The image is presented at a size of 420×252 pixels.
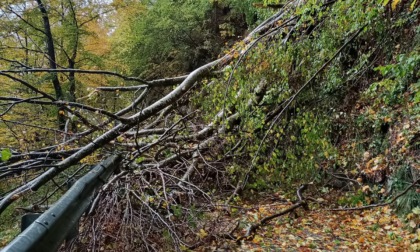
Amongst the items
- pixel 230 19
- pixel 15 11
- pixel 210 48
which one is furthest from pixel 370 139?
pixel 15 11

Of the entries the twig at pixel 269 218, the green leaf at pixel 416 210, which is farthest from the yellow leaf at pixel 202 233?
the green leaf at pixel 416 210

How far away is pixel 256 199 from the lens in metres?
6.14

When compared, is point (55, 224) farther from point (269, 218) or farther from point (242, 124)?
point (269, 218)

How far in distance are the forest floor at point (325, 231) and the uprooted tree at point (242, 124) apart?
329 mm

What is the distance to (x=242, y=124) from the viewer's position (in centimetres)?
461

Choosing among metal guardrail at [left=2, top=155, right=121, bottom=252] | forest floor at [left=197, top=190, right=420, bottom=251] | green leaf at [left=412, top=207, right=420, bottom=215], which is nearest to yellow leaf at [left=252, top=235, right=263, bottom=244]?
forest floor at [left=197, top=190, right=420, bottom=251]

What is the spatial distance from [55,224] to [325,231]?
4656mm

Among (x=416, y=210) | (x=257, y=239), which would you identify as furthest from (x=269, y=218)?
(x=416, y=210)

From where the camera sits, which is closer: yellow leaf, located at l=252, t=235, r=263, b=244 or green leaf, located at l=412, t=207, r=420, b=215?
yellow leaf, located at l=252, t=235, r=263, b=244

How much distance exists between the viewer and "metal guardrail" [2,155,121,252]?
0.78 m

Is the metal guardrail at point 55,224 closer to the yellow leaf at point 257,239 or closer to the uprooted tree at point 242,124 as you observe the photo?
the uprooted tree at point 242,124

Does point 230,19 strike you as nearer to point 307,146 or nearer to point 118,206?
point 307,146

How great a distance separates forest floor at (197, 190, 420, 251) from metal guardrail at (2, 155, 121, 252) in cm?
260

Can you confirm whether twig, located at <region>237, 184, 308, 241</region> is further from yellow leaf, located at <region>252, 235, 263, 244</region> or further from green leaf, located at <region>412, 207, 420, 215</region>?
green leaf, located at <region>412, 207, 420, 215</region>
